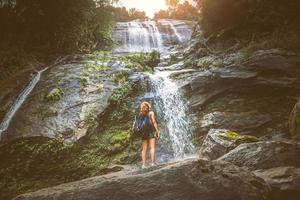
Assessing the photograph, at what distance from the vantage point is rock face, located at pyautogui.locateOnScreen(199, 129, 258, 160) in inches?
334

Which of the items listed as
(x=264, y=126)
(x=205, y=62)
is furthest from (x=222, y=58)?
(x=264, y=126)

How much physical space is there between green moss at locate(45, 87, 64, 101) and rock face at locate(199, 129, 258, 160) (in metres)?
5.64

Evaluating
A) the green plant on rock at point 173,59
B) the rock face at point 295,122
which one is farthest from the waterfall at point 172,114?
the green plant on rock at point 173,59

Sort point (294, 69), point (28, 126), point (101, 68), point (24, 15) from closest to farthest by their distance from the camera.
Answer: point (28, 126) → point (294, 69) → point (101, 68) → point (24, 15)

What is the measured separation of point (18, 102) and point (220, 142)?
24.7ft

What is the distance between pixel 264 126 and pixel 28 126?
733 cm

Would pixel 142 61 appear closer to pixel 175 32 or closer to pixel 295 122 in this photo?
pixel 295 122

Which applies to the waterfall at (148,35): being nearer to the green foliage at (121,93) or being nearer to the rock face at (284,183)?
the green foliage at (121,93)

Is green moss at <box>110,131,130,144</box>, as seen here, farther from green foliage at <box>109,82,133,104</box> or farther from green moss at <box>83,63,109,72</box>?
green moss at <box>83,63,109,72</box>

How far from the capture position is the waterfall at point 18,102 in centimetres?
1130

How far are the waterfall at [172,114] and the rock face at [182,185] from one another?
18.5 feet

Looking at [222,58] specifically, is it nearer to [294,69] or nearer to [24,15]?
[294,69]

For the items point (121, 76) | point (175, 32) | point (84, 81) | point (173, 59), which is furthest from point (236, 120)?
point (175, 32)

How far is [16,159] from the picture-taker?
394 inches
